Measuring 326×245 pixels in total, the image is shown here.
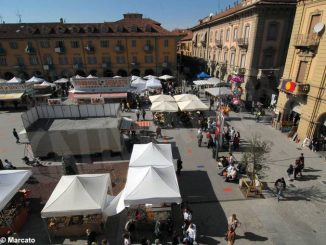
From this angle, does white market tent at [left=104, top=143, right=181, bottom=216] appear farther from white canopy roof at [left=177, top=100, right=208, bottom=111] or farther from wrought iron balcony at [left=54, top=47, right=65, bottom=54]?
wrought iron balcony at [left=54, top=47, right=65, bottom=54]

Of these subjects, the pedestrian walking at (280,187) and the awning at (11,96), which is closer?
the pedestrian walking at (280,187)

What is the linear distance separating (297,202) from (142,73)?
115ft

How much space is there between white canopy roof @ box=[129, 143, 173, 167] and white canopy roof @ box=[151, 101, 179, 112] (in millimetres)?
7480

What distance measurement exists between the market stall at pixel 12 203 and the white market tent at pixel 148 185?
4381 mm

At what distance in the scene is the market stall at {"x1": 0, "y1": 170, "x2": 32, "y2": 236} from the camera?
32.2 ft

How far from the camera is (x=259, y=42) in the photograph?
84.3 feet

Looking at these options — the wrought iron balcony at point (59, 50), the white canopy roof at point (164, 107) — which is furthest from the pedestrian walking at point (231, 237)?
the wrought iron balcony at point (59, 50)

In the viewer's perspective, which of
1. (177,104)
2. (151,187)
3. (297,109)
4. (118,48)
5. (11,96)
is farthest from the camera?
(118,48)

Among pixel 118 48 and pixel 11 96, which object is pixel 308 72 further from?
pixel 11 96

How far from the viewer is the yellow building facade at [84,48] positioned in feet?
124

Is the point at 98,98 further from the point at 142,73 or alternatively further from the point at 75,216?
the point at 142,73

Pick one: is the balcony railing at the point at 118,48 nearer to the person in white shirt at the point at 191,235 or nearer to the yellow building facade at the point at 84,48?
the yellow building facade at the point at 84,48

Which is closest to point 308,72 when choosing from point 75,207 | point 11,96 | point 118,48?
point 75,207

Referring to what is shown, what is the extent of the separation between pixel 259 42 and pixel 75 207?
2607cm
